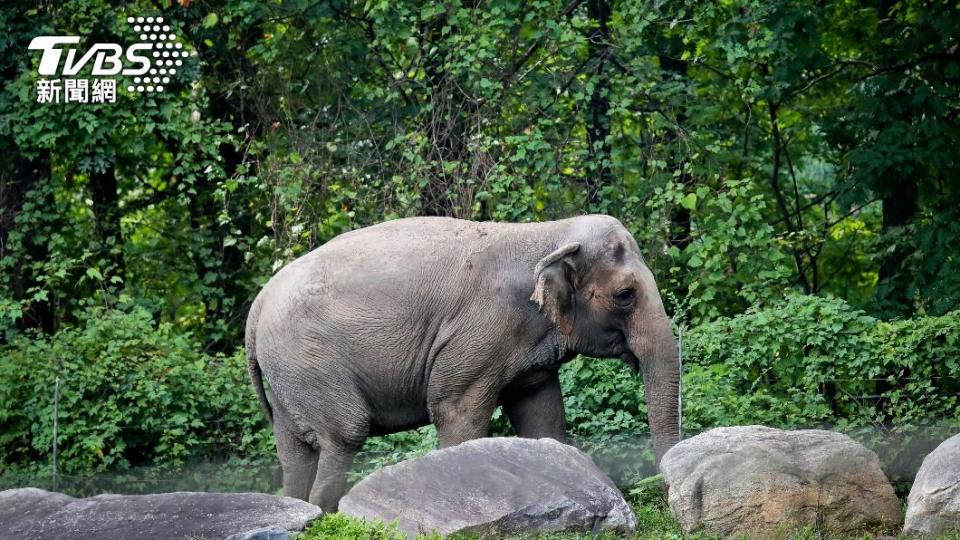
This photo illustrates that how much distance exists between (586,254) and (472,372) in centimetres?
121

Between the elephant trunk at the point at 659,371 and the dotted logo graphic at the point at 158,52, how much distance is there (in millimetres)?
9903

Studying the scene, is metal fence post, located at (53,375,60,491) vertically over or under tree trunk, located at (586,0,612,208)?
under

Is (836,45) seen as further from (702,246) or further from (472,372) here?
(472,372)

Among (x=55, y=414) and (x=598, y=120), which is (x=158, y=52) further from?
(x=55, y=414)

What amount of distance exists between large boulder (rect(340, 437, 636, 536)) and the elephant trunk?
115 centimetres

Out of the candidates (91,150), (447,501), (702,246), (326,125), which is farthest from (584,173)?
(447,501)

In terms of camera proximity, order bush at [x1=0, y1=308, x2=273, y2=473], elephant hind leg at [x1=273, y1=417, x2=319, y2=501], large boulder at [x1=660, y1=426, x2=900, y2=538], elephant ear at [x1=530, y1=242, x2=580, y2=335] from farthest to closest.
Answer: bush at [x1=0, y1=308, x2=273, y2=473]
elephant hind leg at [x1=273, y1=417, x2=319, y2=501]
elephant ear at [x1=530, y1=242, x2=580, y2=335]
large boulder at [x1=660, y1=426, x2=900, y2=538]

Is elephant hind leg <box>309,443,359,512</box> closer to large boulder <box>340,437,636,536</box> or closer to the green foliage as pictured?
large boulder <box>340,437,636,536</box>

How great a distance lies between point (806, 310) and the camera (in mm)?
13719

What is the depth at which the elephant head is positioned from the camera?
10.9 metres

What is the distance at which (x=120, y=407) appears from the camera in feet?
52.4

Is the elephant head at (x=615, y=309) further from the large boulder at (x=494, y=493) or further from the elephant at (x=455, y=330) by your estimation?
the large boulder at (x=494, y=493)

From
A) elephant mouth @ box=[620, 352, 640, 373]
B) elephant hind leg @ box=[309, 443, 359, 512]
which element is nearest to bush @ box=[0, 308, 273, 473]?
elephant hind leg @ box=[309, 443, 359, 512]

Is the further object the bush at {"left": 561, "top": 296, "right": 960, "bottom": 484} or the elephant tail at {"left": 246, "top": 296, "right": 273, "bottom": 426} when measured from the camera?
the bush at {"left": 561, "top": 296, "right": 960, "bottom": 484}
